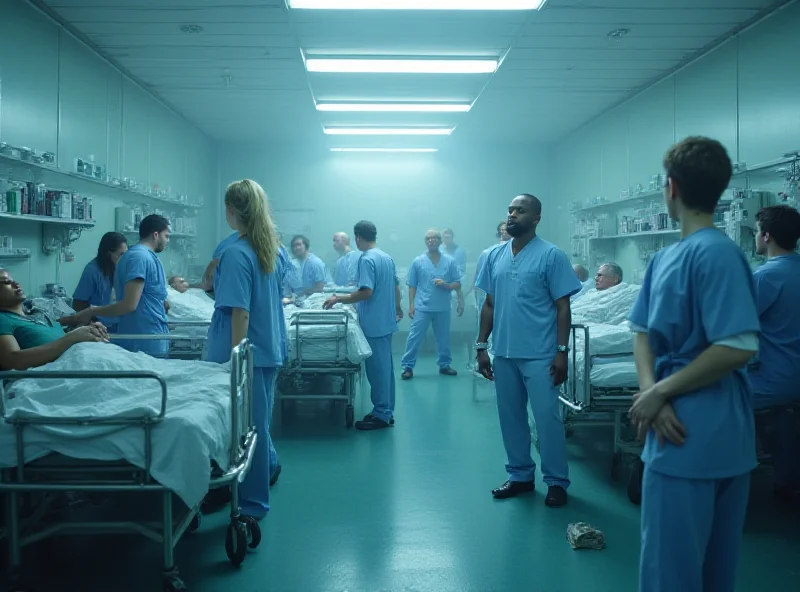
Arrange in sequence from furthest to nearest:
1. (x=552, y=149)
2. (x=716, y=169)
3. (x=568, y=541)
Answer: (x=552, y=149)
(x=568, y=541)
(x=716, y=169)

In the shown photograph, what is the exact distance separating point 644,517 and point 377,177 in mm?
9798

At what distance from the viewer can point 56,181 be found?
17.6 ft

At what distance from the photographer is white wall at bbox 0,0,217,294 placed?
4.61 metres

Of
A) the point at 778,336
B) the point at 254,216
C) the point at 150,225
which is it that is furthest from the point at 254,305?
the point at 778,336

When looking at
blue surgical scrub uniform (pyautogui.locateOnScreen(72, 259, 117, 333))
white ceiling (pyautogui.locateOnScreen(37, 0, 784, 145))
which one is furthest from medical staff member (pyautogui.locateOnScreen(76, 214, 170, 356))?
white ceiling (pyautogui.locateOnScreen(37, 0, 784, 145))

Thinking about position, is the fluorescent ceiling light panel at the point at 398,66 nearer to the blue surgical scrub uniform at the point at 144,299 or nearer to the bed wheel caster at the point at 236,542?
the blue surgical scrub uniform at the point at 144,299

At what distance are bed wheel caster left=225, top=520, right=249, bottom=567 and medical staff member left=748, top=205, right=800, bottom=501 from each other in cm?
272

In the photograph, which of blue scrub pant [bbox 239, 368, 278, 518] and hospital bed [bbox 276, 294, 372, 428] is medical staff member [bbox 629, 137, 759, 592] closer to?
blue scrub pant [bbox 239, 368, 278, 518]

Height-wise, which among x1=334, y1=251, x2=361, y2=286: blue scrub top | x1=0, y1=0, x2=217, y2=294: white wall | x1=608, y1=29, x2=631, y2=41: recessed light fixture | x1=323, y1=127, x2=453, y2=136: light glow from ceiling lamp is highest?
x1=323, y1=127, x2=453, y2=136: light glow from ceiling lamp

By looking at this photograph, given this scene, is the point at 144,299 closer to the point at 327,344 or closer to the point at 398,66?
the point at 327,344

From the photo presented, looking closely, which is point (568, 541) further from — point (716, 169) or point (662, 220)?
point (662, 220)

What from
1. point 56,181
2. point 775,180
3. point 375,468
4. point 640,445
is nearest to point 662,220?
point 775,180

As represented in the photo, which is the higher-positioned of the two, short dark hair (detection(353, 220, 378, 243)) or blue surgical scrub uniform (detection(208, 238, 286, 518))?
short dark hair (detection(353, 220, 378, 243))

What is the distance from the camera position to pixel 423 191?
11.2 m
